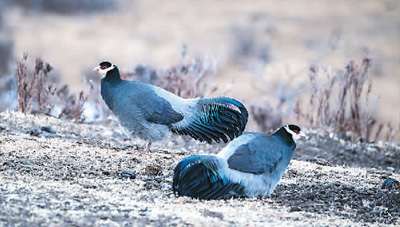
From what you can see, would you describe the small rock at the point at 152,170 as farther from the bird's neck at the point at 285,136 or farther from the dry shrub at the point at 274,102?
the dry shrub at the point at 274,102

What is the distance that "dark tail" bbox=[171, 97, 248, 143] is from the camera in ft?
23.5

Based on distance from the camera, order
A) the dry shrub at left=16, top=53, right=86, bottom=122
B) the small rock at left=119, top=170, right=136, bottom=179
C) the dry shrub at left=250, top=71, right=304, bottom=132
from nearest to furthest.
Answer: the small rock at left=119, top=170, right=136, bottom=179
the dry shrub at left=16, top=53, right=86, bottom=122
the dry shrub at left=250, top=71, right=304, bottom=132

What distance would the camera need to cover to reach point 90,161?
625 centimetres

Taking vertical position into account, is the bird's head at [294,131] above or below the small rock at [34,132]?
above

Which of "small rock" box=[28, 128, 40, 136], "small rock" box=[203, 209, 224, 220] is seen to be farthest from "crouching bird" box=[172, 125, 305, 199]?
"small rock" box=[28, 128, 40, 136]

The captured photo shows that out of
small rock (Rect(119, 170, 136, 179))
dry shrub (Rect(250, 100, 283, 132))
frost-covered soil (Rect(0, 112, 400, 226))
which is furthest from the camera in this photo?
dry shrub (Rect(250, 100, 283, 132))

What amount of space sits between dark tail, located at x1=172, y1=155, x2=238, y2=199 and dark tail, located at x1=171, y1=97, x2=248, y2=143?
2021mm

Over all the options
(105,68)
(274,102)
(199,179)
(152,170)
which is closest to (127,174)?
(152,170)

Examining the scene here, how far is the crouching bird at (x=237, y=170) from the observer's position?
509 centimetres

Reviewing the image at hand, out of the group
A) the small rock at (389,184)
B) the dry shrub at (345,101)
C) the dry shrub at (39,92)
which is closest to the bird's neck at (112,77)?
the dry shrub at (39,92)

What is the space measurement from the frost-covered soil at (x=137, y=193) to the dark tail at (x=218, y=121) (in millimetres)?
333

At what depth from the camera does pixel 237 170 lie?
520 cm

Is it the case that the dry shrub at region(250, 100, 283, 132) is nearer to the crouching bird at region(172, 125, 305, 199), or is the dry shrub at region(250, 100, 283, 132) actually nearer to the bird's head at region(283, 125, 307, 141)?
the bird's head at region(283, 125, 307, 141)

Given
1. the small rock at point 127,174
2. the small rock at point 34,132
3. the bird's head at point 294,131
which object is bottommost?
the small rock at point 34,132
